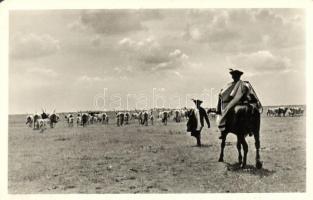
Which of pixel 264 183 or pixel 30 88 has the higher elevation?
pixel 30 88

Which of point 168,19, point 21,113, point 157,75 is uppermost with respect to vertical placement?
point 168,19

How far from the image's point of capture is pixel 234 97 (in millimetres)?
8062

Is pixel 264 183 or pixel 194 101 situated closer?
pixel 264 183

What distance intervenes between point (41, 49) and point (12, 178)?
2.22m

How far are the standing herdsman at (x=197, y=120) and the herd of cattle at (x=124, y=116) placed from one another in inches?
3.6

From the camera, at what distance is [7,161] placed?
8094 millimetres

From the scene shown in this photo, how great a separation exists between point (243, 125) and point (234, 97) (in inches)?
19.3

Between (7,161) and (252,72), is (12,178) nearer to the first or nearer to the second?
(7,161)

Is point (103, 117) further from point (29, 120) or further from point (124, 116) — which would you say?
point (29, 120)

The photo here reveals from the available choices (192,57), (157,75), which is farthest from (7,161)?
(192,57)

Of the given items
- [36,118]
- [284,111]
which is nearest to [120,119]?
[36,118]

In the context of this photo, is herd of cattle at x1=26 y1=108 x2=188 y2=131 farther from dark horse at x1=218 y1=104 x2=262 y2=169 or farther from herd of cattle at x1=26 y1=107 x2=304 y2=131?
dark horse at x1=218 y1=104 x2=262 y2=169

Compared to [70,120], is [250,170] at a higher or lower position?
lower

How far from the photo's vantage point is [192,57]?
27.3 ft
